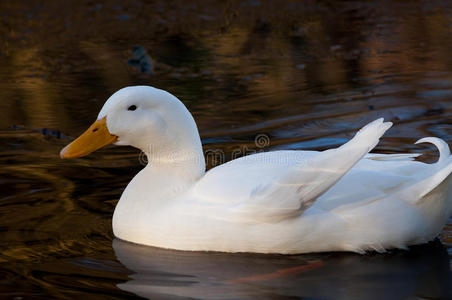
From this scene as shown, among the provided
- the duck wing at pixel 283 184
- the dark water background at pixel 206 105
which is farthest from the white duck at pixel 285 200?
the dark water background at pixel 206 105

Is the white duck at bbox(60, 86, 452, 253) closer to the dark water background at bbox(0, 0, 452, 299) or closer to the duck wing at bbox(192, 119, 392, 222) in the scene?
the duck wing at bbox(192, 119, 392, 222)

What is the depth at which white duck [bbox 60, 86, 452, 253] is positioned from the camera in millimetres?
4707

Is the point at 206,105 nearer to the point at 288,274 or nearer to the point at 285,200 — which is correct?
the point at 285,200

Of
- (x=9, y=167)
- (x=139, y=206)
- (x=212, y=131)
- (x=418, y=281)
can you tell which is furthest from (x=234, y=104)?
(x=418, y=281)

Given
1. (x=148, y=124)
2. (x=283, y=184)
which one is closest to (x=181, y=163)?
(x=148, y=124)

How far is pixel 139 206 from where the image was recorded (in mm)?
5117

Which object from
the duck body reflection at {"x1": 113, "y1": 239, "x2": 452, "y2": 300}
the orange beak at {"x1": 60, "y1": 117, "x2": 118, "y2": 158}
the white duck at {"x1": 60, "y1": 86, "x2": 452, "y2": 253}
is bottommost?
the duck body reflection at {"x1": 113, "y1": 239, "x2": 452, "y2": 300}

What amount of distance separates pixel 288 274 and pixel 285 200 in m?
0.42

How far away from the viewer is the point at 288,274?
→ 461cm

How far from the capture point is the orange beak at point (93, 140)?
5.21m

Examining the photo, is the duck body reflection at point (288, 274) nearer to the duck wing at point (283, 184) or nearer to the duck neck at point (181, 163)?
the duck wing at point (283, 184)

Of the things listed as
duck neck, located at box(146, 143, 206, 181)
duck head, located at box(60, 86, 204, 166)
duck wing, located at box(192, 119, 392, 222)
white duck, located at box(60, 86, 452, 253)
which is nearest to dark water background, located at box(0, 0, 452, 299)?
white duck, located at box(60, 86, 452, 253)

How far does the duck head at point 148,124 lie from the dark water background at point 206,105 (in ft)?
2.17

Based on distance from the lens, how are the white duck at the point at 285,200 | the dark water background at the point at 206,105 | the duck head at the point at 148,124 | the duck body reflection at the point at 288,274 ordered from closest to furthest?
the duck body reflection at the point at 288,274 < the dark water background at the point at 206,105 < the white duck at the point at 285,200 < the duck head at the point at 148,124
